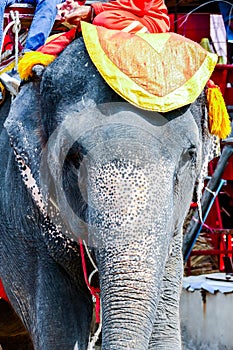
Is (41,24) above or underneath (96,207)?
above

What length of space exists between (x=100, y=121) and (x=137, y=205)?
0.42 meters

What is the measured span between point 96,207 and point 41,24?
5.44 ft

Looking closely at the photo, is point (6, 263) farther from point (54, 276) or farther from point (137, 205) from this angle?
point (137, 205)

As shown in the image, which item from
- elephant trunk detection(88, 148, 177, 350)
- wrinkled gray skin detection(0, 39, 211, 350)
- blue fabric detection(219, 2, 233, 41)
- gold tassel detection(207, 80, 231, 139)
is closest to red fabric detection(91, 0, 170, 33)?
wrinkled gray skin detection(0, 39, 211, 350)

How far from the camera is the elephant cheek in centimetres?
331

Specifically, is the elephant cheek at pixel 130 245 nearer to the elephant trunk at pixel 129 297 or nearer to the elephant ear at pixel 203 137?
the elephant trunk at pixel 129 297

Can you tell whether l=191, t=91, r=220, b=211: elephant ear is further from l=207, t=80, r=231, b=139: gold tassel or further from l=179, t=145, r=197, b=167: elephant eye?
l=179, t=145, r=197, b=167: elephant eye

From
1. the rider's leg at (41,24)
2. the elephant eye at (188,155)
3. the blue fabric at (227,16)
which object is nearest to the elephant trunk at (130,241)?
the elephant eye at (188,155)

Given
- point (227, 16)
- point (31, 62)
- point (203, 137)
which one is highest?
point (31, 62)

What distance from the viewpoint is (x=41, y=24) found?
491cm

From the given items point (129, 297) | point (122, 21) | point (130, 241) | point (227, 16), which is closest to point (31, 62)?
point (122, 21)

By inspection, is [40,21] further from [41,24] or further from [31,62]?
[31,62]

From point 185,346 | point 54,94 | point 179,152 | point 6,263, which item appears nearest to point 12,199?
point 6,263

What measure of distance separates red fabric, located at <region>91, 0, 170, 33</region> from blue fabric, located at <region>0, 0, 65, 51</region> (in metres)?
0.82
